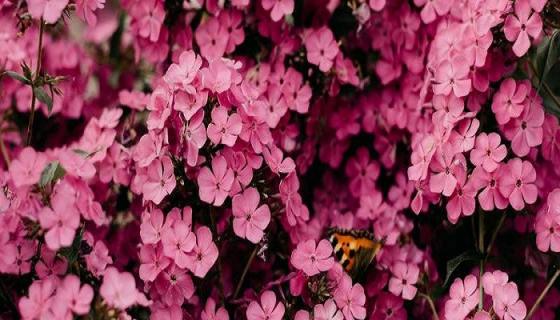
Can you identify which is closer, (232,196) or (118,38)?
(232,196)

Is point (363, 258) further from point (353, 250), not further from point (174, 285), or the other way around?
point (174, 285)

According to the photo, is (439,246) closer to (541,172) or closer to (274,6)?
(541,172)

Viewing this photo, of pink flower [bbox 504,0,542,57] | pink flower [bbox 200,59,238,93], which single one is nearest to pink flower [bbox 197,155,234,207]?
pink flower [bbox 200,59,238,93]

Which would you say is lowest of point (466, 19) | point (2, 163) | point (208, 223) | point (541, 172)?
point (2, 163)

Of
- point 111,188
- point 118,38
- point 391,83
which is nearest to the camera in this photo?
point 111,188

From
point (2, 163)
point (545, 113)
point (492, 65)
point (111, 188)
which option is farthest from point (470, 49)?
point (2, 163)

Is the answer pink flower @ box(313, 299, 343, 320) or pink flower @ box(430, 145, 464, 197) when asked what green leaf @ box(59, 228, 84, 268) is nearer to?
pink flower @ box(313, 299, 343, 320)

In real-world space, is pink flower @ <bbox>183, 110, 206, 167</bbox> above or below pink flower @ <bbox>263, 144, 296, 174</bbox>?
above
